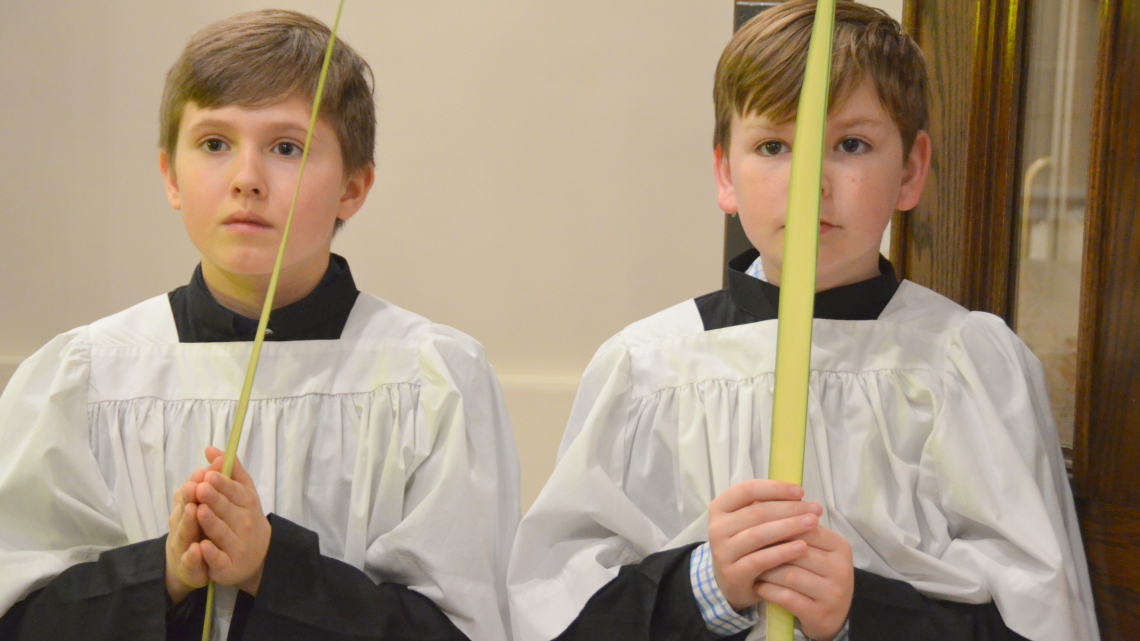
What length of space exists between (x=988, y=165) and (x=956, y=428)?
1.25 feet

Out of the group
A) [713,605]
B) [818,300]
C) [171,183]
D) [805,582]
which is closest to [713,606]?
[713,605]

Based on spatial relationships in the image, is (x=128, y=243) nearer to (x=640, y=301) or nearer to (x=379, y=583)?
(x=640, y=301)

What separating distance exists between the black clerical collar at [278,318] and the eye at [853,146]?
48 cm

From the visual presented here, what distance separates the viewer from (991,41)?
103 centimetres

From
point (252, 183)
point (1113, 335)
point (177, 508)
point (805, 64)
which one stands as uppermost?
point (805, 64)

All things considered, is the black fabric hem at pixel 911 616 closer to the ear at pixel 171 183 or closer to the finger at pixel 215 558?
the finger at pixel 215 558

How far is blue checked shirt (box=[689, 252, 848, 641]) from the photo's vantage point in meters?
0.71

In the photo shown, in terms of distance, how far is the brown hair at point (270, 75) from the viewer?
89 cm

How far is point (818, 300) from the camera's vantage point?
86 cm

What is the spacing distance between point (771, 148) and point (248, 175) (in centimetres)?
45

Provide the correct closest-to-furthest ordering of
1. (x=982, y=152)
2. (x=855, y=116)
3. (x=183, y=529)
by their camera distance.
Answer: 1. (x=183, y=529)
2. (x=855, y=116)
3. (x=982, y=152)

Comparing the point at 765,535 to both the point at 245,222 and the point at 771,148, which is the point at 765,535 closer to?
the point at 771,148

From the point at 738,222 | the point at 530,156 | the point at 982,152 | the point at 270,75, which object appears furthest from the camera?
the point at 530,156

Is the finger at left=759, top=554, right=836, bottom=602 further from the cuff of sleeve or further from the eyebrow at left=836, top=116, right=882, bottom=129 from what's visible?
the eyebrow at left=836, top=116, right=882, bottom=129
